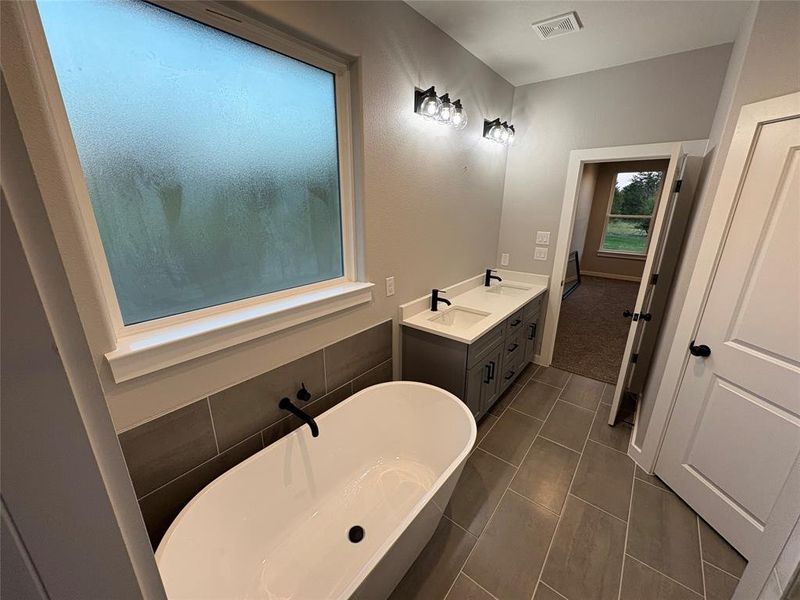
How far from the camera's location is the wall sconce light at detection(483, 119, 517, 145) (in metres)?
2.47

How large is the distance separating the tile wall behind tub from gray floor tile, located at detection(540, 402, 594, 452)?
5.10 feet

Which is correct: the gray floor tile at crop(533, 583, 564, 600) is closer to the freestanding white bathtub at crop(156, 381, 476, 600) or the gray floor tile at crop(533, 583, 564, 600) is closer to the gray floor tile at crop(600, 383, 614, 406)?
the freestanding white bathtub at crop(156, 381, 476, 600)

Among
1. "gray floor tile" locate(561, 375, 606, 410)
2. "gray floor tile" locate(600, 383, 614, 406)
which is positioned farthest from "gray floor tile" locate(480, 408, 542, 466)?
"gray floor tile" locate(600, 383, 614, 406)

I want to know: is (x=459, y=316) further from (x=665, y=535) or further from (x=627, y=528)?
(x=665, y=535)

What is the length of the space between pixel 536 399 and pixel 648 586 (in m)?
1.36

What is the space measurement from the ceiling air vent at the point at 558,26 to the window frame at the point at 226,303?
1231mm

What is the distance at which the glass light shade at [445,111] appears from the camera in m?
1.89

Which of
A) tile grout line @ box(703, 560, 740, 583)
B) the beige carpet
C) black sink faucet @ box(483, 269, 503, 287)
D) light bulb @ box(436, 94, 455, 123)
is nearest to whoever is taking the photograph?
tile grout line @ box(703, 560, 740, 583)

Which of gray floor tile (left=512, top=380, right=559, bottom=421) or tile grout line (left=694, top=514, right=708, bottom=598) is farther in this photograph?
gray floor tile (left=512, top=380, right=559, bottom=421)

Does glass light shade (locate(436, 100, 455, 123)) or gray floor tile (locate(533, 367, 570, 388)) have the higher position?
glass light shade (locate(436, 100, 455, 123))

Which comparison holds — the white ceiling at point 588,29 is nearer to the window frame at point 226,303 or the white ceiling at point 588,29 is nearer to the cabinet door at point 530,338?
→ the window frame at point 226,303

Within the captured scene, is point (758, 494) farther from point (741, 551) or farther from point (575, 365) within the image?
point (575, 365)

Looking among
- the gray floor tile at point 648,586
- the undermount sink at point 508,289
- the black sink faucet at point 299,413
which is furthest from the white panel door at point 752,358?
the black sink faucet at point 299,413

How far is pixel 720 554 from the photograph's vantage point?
148 centimetres
